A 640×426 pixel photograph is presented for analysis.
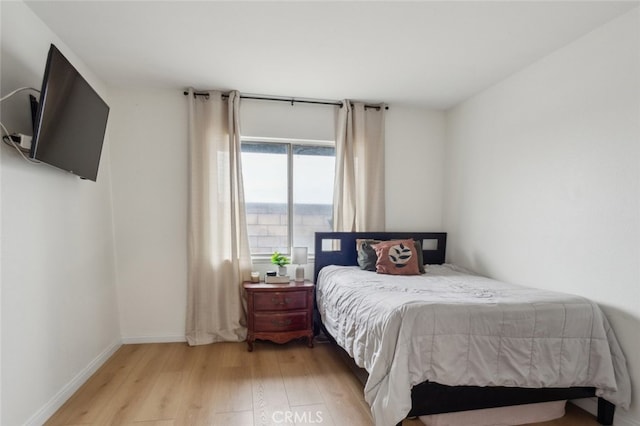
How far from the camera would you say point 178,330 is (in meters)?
3.09

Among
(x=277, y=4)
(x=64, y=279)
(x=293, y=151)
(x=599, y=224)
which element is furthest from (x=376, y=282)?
(x=64, y=279)

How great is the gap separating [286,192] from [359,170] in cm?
83

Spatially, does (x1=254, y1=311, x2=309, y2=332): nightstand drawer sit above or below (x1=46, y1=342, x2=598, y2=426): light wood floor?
above

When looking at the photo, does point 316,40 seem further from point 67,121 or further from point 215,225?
point 215,225

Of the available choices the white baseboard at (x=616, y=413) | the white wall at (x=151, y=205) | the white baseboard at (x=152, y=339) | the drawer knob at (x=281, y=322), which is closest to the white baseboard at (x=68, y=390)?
the white baseboard at (x=152, y=339)

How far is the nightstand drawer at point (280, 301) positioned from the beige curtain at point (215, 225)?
1.01 ft

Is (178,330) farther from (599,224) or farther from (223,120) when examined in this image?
(599,224)

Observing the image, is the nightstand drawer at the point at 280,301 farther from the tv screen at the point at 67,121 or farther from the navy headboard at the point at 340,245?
the tv screen at the point at 67,121

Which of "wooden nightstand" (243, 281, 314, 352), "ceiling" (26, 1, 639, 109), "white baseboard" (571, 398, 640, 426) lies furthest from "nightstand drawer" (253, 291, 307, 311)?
"white baseboard" (571, 398, 640, 426)

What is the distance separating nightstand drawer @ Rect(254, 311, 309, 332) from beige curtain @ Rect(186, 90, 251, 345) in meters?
0.31

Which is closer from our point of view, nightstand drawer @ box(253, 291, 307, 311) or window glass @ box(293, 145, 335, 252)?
nightstand drawer @ box(253, 291, 307, 311)

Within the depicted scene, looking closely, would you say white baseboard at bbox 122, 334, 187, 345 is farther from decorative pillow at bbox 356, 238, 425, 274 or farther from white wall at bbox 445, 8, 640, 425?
white wall at bbox 445, 8, 640, 425

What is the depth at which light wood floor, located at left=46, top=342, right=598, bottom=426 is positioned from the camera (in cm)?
190

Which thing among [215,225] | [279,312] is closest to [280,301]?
[279,312]
